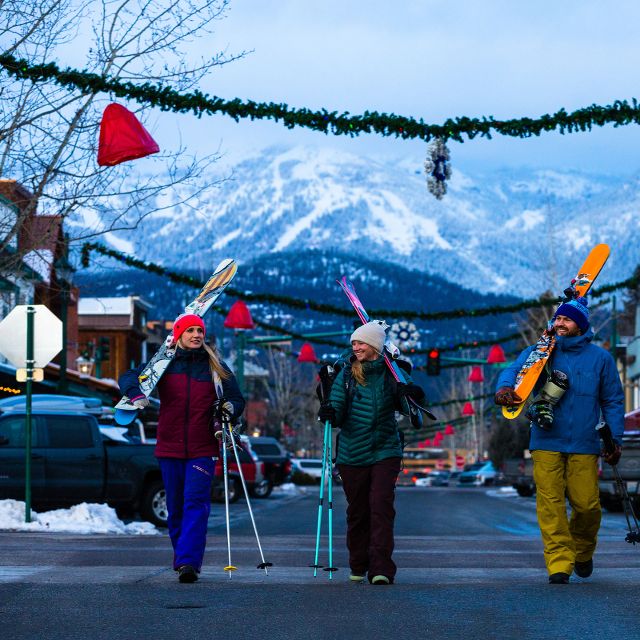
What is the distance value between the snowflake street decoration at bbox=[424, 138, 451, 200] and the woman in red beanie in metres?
7.38

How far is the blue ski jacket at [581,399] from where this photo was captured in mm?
10680

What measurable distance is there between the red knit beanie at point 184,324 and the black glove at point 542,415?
2.38 m

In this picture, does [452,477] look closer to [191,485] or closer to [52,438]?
[52,438]

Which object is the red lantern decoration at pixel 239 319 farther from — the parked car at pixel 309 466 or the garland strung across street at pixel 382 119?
the parked car at pixel 309 466

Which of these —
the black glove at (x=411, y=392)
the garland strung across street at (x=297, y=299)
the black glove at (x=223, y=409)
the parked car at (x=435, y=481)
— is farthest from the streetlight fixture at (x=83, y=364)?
the parked car at (x=435, y=481)

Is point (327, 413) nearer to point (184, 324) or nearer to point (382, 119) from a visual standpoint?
point (184, 324)

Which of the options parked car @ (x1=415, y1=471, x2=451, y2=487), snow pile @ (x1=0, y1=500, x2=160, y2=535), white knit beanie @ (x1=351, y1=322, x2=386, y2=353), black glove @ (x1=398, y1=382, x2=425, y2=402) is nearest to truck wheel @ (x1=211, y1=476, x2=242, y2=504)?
snow pile @ (x1=0, y1=500, x2=160, y2=535)

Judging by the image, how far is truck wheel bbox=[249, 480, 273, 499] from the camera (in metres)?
39.6

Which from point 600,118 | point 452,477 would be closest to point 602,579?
point 600,118

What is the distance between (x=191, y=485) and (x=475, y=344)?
36373 mm

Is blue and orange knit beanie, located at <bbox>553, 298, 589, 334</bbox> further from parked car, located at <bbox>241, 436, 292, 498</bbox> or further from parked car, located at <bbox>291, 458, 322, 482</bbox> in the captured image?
parked car, located at <bbox>291, 458, 322, 482</bbox>

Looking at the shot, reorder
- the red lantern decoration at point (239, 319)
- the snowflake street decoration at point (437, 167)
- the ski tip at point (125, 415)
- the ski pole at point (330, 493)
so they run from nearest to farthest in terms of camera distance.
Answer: the ski tip at point (125, 415)
the ski pole at point (330, 493)
the snowflake street decoration at point (437, 167)
the red lantern decoration at point (239, 319)

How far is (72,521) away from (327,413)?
9.54 m

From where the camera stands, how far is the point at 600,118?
55.5 ft
